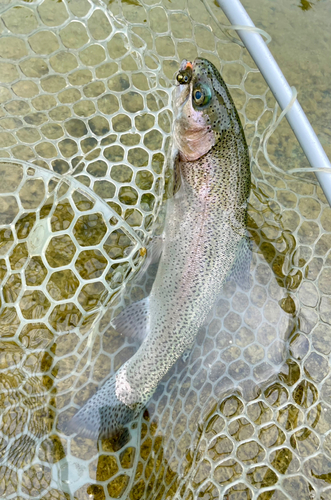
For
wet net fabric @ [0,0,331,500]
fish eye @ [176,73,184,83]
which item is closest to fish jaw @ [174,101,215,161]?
fish eye @ [176,73,184,83]

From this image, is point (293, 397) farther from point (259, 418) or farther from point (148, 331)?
point (148, 331)

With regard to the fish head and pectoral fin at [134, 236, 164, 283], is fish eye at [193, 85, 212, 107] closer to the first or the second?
the fish head

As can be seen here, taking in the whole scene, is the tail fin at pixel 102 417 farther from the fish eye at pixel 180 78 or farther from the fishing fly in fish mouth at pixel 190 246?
the fish eye at pixel 180 78

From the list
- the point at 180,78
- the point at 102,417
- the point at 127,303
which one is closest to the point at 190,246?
the point at 127,303

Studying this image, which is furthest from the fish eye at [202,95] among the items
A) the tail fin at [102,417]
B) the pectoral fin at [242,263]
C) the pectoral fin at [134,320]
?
the tail fin at [102,417]

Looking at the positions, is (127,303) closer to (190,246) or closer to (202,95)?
(190,246)

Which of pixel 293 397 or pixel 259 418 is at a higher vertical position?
pixel 293 397

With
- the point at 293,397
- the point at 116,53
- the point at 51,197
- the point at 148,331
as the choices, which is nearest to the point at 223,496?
the point at 293,397
